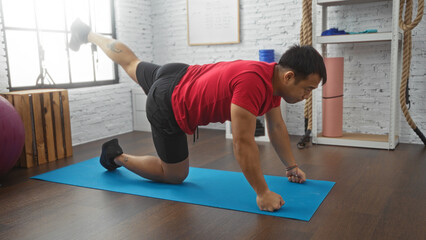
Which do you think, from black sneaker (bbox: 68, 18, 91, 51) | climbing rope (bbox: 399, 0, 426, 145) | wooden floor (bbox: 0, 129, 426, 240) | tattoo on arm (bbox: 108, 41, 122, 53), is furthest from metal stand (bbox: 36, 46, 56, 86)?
climbing rope (bbox: 399, 0, 426, 145)

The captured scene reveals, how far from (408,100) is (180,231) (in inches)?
99.2

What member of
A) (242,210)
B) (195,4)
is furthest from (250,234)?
(195,4)

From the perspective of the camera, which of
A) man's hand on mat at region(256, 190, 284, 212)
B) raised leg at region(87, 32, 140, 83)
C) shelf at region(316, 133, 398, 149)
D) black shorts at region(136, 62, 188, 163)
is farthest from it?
shelf at region(316, 133, 398, 149)

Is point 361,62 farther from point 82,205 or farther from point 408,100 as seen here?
point 82,205

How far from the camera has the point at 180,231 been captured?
67.5 inches

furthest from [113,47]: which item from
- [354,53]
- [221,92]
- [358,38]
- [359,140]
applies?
[354,53]

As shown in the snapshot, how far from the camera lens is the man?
1.73 meters

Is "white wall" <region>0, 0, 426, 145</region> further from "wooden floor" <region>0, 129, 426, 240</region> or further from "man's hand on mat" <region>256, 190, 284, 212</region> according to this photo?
"man's hand on mat" <region>256, 190, 284, 212</region>

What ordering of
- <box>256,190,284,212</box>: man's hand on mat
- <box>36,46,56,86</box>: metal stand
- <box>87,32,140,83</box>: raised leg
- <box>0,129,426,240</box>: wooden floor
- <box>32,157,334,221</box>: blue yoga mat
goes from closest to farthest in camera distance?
1. <box>0,129,426,240</box>: wooden floor
2. <box>256,190,284,212</box>: man's hand on mat
3. <box>32,157,334,221</box>: blue yoga mat
4. <box>87,32,140,83</box>: raised leg
5. <box>36,46,56,86</box>: metal stand

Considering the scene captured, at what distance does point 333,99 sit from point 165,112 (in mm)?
1923

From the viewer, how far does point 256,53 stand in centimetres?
419

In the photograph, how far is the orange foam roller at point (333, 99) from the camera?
11.2 feet

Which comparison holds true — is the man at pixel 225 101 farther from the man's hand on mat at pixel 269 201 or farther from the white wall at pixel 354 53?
the white wall at pixel 354 53

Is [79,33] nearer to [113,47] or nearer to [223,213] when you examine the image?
[113,47]
